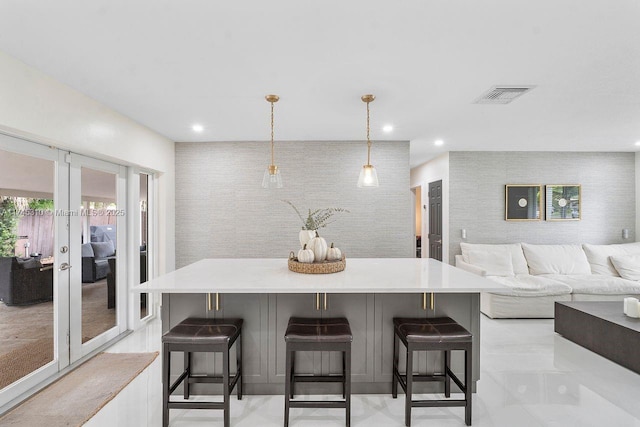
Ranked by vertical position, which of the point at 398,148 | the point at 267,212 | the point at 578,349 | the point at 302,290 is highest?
the point at 398,148

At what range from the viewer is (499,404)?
2.48 meters

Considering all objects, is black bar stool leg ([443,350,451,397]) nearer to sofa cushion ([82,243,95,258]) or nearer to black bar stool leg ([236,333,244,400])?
black bar stool leg ([236,333,244,400])

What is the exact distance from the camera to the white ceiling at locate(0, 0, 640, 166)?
181 cm

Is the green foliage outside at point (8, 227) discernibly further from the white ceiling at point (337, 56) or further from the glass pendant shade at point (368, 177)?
the glass pendant shade at point (368, 177)

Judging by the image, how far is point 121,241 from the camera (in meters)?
3.96

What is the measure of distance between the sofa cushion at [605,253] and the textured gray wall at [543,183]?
319 mm

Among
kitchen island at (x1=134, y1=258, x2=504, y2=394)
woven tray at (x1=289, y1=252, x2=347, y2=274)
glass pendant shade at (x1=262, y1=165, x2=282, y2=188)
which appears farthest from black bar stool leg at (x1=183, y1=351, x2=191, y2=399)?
glass pendant shade at (x1=262, y1=165, x2=282, y2=188)

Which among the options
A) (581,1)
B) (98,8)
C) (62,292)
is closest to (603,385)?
(581,1)

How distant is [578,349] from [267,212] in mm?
3997

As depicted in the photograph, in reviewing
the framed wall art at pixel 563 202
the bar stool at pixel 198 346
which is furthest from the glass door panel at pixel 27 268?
the framed wall art at pixel 563 202

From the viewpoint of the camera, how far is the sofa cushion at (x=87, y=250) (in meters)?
3.34

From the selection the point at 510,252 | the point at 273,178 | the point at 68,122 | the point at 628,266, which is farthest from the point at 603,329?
the point at 68,122

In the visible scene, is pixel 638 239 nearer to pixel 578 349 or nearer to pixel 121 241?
pixel 578 349

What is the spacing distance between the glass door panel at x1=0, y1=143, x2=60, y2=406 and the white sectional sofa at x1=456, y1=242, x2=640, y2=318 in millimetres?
4818
